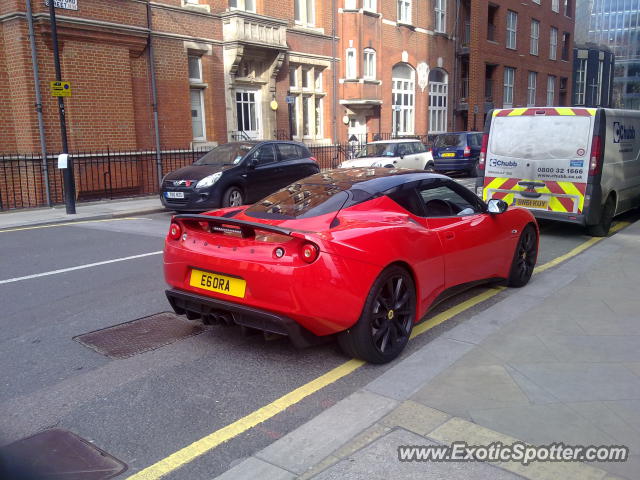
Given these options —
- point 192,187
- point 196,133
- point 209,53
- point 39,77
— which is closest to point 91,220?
point 192,187

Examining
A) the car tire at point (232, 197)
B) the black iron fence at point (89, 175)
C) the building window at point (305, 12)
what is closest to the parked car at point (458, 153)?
the building window at point (305, 12)

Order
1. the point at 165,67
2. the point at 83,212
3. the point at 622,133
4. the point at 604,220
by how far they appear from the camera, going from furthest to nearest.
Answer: the point at 165,67
the point at 83,212
the point at 622,133
the point at 604,220

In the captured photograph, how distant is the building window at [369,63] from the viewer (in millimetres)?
25047

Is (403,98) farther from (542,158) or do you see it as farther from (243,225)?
(243,225)

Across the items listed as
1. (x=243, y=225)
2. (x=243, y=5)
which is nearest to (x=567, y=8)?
(x=243, y=5)

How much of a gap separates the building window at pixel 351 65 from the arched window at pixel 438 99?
765cm

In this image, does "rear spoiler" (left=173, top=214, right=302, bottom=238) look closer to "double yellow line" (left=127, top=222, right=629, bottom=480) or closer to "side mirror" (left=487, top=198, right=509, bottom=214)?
"double yellow line" (left=127, top=222, right=629, bottom=480)

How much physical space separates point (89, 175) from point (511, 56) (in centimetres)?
2893

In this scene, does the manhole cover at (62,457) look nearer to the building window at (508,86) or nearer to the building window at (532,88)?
the building window at (508,86)

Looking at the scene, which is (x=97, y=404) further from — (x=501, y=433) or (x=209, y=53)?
(x=209, y=53)

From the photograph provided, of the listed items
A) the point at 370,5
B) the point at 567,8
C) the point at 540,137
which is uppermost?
the point at 567,8

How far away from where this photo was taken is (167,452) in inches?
124

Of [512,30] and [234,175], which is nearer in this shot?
[234,175]

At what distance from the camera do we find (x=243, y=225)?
412 centimetres
